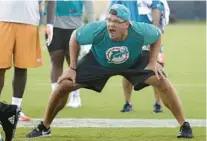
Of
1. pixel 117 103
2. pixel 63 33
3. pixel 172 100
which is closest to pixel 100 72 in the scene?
pixel 172 100

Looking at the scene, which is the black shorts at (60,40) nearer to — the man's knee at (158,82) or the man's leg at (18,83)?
the man's leg at (18,83)

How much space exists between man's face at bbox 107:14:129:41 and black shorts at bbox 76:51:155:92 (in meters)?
0.40

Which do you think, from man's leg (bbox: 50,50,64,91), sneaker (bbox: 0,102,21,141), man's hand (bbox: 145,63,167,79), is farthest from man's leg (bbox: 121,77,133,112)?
sneaker (bbox: 0,102,21,141)

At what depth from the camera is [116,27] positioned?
23.3ft

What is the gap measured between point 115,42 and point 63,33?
2.71 meters

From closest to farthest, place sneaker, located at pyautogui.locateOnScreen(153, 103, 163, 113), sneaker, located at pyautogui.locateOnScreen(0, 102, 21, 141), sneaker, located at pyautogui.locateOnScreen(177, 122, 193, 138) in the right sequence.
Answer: sneaker, located at pyautogui.locateOnScreen(0, 102, 21, 141)
sneaker, located at pyautogui.locateOnScreen(177, 122, 193, 138)
sneaker, located at pyautogui.locateOnScreen(153, 103, 163, 113)

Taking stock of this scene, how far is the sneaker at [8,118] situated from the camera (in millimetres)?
6824

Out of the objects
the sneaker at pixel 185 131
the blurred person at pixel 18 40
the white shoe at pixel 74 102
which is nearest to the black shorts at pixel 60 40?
the white shoe at pixel 74 102

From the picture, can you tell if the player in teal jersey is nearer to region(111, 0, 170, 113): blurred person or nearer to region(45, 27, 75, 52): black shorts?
region(111, 0, 170, 113): blurred person

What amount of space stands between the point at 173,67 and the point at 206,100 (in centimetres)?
559

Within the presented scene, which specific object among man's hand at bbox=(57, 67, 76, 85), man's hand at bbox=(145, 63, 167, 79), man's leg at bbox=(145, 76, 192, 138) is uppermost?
man's hand at bbox=(145, 63, 167, 79)

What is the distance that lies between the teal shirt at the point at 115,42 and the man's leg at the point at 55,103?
1.40 ft

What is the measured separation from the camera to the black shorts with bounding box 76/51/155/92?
7375 millimetres

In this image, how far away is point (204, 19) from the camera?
4153 cm
